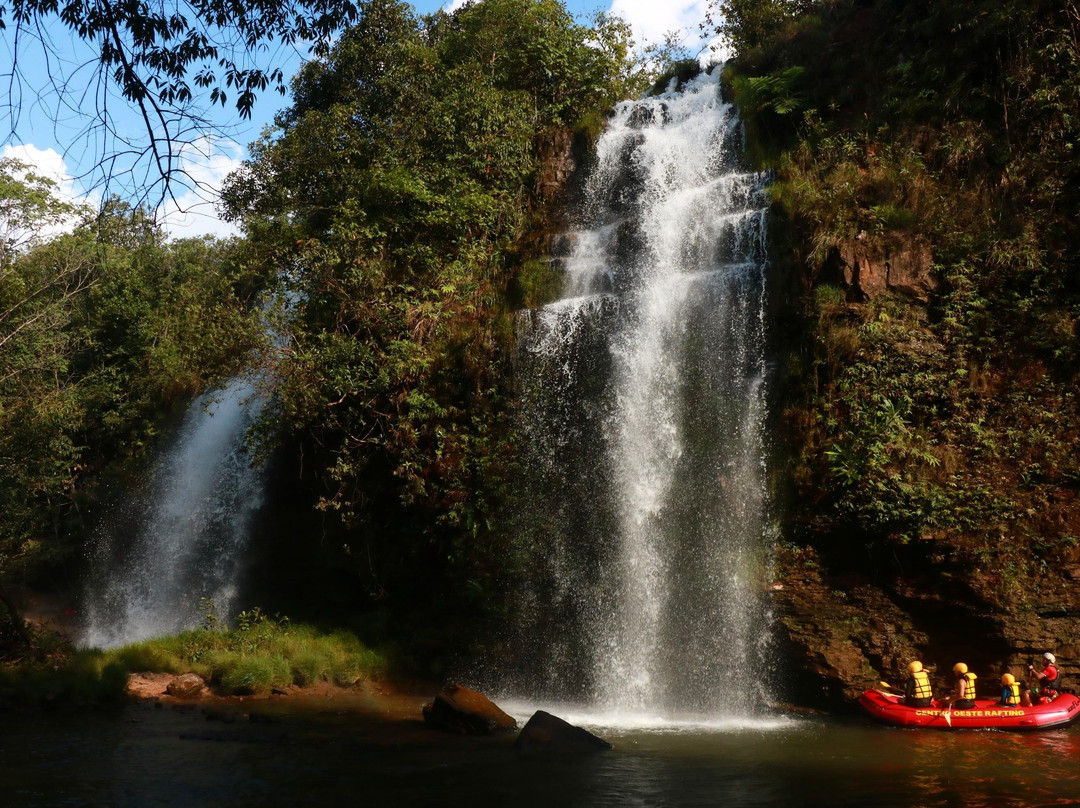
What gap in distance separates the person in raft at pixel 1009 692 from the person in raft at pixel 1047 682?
0.28 meters

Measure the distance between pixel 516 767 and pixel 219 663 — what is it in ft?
24.3

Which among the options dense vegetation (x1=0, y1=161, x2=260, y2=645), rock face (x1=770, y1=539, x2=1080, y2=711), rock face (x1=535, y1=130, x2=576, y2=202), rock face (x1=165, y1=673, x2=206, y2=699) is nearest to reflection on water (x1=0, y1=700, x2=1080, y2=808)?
rock face (x1=770, y1=539, x2=1080, y2=711)

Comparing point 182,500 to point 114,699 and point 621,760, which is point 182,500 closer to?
point 114,699

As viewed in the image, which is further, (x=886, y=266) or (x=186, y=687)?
(x=186, y=687)

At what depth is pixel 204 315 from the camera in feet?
72.4

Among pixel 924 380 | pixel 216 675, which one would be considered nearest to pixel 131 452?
pixel 216 675

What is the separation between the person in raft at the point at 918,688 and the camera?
11250mm

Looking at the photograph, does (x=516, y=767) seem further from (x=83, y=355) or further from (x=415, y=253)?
(x=83, y=355)

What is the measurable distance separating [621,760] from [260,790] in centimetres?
387

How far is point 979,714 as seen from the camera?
10750mm

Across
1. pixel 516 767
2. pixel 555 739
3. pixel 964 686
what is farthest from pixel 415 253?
pixel 964 686

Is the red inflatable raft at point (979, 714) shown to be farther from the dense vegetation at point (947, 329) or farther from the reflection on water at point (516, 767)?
the dense vegetation at point (947, 329)

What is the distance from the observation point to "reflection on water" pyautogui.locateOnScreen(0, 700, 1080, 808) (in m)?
8.30

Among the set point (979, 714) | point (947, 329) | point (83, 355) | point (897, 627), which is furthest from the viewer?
point (83, 355)
